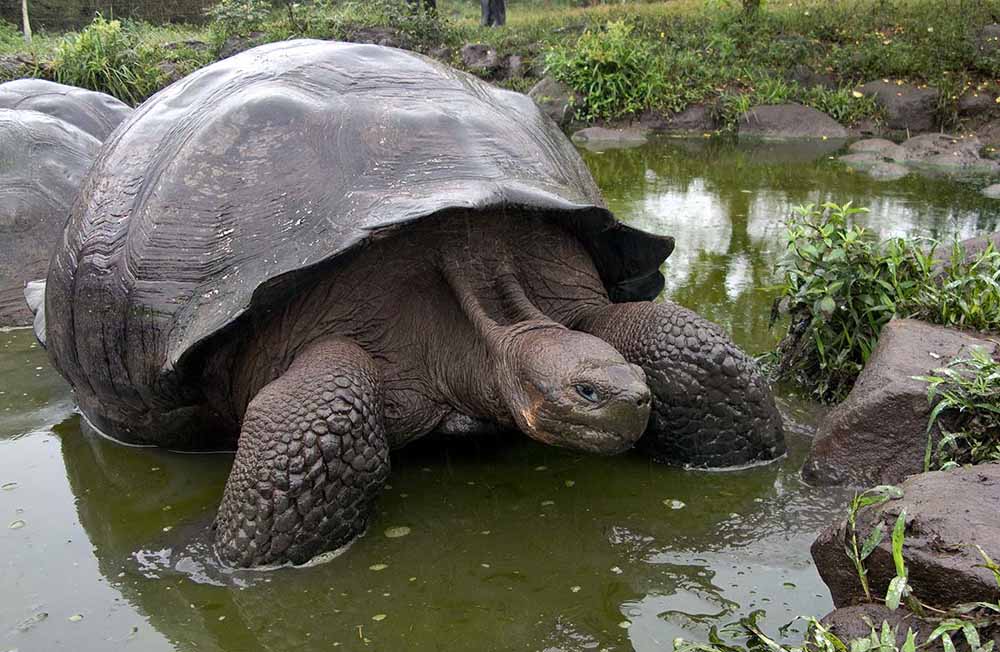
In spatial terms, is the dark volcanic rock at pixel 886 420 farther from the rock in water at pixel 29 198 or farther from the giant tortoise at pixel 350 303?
the rock in water at pixel 29 198

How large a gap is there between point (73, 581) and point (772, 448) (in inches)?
86.4

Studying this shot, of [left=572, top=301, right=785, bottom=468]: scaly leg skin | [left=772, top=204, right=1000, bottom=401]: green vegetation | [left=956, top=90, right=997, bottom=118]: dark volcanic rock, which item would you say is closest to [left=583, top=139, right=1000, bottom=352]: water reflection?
[left=772, top=204, right=1000, bottom=401]: green vegetation

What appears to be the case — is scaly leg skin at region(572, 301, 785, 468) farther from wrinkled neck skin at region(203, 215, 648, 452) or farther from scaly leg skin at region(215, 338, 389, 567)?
scaly leg skin at region(215, 338, 389, 567)

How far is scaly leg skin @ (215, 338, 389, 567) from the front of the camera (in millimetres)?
2643

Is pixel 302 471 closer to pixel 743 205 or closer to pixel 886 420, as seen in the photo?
pixel 886 420

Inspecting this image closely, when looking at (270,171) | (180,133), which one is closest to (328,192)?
(270,171)

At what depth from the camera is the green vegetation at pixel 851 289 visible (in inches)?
134

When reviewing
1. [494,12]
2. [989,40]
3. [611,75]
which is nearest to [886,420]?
[611,75]

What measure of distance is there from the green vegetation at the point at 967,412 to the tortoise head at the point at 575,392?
879mm

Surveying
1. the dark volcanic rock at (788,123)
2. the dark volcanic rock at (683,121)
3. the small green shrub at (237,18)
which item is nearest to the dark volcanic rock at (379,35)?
the small green shrub at (237,18)

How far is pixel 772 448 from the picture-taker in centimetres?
326

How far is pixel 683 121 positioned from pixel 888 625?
480 inches

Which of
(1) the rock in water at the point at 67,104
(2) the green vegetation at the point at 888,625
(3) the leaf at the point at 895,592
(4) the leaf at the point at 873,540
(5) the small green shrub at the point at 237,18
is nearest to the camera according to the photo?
(2) the green vegetation at the point at 888,625

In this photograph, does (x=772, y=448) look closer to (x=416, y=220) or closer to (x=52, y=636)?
(x=416, y=220)
